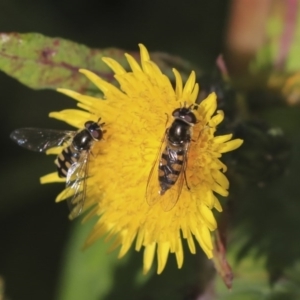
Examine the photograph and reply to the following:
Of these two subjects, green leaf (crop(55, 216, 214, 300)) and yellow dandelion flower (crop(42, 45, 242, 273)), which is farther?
green leaf (crop(55, 216, 214, 300))

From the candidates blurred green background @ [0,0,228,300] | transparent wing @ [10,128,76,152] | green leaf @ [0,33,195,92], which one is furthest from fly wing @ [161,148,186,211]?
blurred green background @ [0,0,228,300]

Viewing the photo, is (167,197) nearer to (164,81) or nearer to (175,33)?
(164,81)

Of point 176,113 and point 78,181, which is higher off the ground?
point 176,113

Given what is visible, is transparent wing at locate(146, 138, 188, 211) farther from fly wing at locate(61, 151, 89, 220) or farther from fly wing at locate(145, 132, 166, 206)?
fly wing at locate(61, 151, 89, 220)

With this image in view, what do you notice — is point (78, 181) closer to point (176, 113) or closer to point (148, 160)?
point (148, 160)

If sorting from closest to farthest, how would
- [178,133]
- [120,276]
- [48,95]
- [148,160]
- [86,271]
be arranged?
[178,133] → [148,160] → [120,276] → [86,271] → [48,95]

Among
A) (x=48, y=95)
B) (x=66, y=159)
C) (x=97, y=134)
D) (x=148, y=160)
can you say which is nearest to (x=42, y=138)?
(x=66, y=159)

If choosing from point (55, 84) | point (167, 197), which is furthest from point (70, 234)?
point (167, 197)
